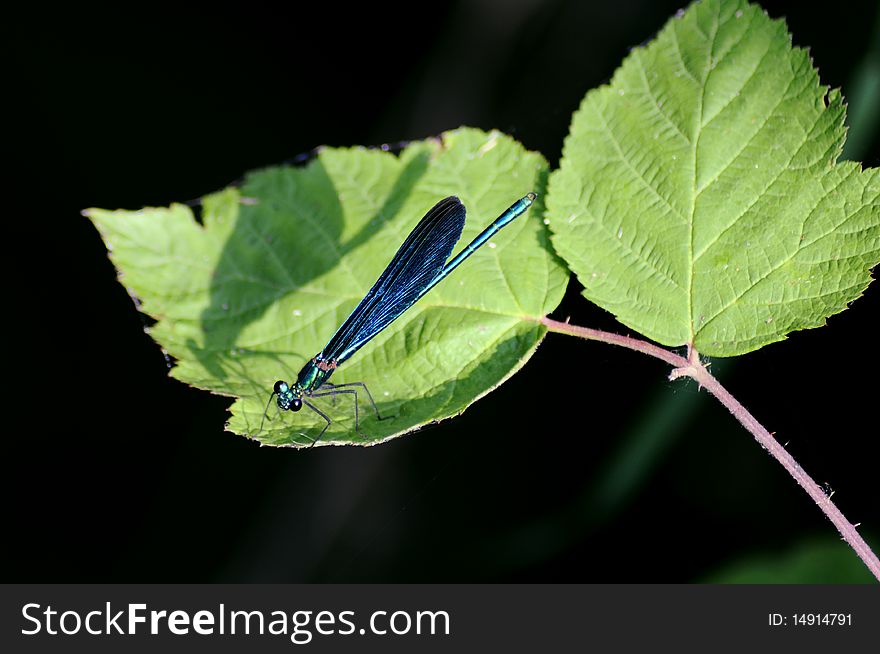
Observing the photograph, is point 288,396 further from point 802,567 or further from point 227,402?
point 802,567

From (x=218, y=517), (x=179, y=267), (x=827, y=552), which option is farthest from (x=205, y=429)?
(x=827, y=552)

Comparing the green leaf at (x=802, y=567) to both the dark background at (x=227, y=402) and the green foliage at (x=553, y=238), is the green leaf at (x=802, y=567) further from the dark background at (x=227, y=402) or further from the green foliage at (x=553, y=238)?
the green foliage at (x=553, y=238)

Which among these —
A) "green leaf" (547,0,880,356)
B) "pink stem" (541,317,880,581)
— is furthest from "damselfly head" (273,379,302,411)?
"green leaf" (547,0,880,356)

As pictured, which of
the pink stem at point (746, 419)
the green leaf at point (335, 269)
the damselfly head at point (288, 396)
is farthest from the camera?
the green leaf at point (335, 269)

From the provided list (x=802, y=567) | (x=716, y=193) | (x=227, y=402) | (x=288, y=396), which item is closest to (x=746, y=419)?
(x=716, y=193)

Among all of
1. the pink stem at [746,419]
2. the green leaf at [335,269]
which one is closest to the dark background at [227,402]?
the green leaf at [335,269]

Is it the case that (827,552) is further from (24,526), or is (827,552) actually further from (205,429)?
(24,526)

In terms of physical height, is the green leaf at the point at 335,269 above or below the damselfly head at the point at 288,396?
above
